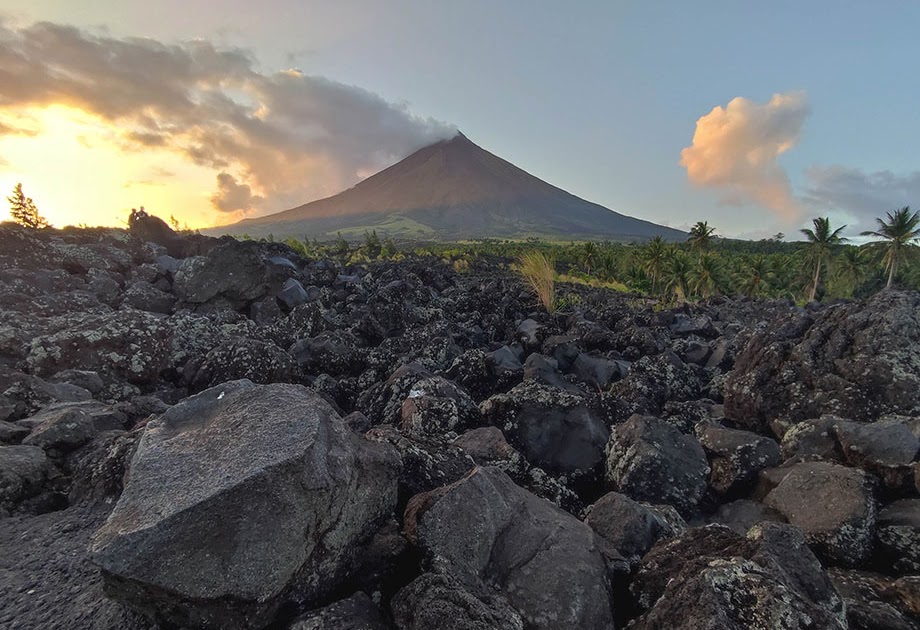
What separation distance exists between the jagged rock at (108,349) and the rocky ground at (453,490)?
0.09ft

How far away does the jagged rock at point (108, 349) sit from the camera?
257 inches

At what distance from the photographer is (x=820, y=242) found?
61.6 m

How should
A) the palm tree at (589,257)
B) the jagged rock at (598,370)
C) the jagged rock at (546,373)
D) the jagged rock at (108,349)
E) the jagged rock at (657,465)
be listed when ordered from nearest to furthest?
the jagged rock at (657,465) < the jagged rock at (108,349) < the jagged rock at (546,373) < the jagged rock at (598,370) < the palm tree at (589,257)

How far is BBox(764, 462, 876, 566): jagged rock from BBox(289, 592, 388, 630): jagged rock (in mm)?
3143

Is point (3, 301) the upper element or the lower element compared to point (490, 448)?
upper

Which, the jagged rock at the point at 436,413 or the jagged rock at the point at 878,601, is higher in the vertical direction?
the jagged rock at the point at 436,413

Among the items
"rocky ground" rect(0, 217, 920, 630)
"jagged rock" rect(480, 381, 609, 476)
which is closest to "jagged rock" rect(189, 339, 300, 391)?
"rocky ground" rect(0, 217, 920, 630)

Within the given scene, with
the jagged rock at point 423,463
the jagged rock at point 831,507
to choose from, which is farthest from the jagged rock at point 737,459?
the jagged rock at point 423,463

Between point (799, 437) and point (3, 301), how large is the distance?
39.7ft

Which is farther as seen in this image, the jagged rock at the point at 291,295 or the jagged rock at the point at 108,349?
the jagged rock at the point at 291,295

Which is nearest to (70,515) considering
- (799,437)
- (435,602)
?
(435,602)

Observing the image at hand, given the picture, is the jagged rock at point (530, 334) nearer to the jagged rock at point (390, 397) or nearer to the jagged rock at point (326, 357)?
the jagged rock at point (326, 357)

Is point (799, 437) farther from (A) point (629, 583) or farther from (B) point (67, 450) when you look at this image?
(B) point (67, 450)

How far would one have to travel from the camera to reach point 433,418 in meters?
5.09
